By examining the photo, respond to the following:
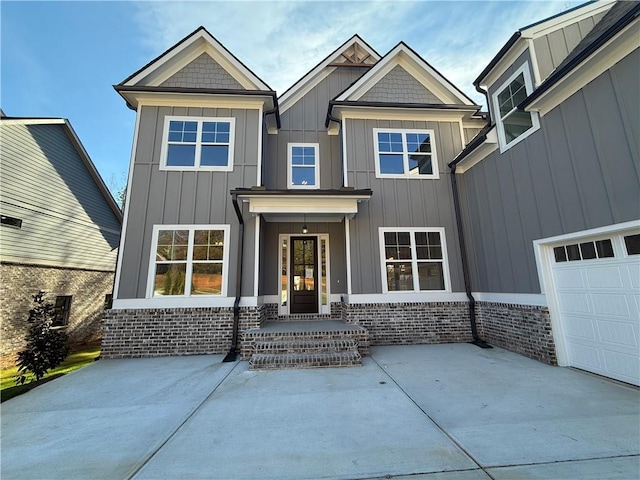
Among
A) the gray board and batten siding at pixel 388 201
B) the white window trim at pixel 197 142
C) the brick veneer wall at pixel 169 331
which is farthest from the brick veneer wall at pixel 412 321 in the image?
the white window trim at pixel 197 142

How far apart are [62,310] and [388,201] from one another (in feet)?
42.8

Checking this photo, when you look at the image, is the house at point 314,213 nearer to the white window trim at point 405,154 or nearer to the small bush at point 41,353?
the white window trim at point 405,154

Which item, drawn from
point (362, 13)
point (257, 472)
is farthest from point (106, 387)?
point (362, 13)

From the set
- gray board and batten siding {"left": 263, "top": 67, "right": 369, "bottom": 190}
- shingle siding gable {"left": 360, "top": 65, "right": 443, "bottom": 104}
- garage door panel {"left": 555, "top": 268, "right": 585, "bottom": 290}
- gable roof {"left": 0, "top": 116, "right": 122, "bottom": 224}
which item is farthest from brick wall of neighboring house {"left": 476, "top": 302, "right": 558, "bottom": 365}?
gable roof {"left": 0, "top": 116, "right": 122, "bottom": 224}

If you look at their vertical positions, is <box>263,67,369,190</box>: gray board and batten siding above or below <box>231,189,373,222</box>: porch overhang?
above

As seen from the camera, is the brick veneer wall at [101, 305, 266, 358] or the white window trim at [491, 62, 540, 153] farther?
the brick veneer wall at [101, 305, 266, 358]

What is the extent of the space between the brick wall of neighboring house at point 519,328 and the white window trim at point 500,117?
3449 mm

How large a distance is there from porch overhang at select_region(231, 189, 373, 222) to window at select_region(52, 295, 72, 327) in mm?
9766

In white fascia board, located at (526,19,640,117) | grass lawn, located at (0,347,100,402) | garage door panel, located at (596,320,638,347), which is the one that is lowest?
grass lawn, located at (0,347,100,402)

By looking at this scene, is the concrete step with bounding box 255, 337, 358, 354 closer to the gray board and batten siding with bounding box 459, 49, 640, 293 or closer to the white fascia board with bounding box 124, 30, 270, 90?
the gray board and batten siding with bounding box 459, 49, 640, 293

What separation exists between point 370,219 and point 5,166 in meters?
11.9

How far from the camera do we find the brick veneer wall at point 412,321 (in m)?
6.52

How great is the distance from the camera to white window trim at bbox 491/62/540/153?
17.0ft

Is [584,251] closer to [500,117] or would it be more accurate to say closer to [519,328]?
[519,328]
